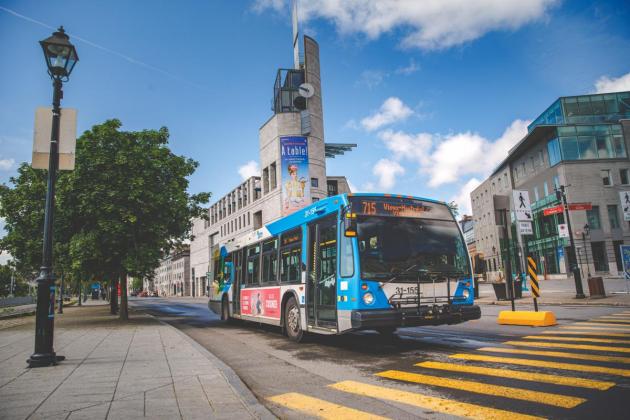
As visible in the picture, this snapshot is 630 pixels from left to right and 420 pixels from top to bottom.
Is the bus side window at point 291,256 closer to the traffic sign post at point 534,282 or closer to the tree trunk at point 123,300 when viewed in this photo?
the traffic sign post at point 534,282

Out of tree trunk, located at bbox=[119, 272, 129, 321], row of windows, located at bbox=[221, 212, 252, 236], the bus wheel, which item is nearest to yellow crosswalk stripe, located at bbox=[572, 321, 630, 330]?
the bus wheel

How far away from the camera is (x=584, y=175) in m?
44.9

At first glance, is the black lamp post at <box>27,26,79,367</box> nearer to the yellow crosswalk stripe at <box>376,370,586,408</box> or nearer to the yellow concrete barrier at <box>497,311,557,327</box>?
the yellow crosswalk stripe at <box>376,370,586,408</box>

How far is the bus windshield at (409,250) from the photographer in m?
7.91

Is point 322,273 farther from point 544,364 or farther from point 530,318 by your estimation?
point 530,318

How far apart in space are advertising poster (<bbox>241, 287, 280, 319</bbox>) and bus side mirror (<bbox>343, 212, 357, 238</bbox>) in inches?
155

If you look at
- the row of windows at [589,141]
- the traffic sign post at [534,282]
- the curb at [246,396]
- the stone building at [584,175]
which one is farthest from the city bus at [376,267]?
the row of windows at [589,141]

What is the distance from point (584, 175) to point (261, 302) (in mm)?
44690

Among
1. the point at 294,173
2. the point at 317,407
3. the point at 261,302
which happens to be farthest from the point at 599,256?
the point at 317,407

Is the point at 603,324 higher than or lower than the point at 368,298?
lower

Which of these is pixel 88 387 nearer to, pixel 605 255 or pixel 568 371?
pixel 568 371

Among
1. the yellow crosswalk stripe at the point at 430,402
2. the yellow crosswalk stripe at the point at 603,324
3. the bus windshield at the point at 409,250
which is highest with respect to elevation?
the bus windshield at the point at 409,250

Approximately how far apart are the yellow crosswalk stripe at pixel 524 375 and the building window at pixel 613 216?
46.9m

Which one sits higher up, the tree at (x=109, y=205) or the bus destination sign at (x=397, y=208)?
the tree at (x=109, y=205)
